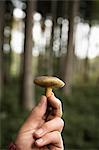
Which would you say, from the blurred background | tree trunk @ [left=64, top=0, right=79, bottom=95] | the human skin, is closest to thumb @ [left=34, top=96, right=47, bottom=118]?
the human skin

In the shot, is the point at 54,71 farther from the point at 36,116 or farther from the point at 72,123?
the point at 36,116

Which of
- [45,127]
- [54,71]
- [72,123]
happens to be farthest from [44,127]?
[54,71]

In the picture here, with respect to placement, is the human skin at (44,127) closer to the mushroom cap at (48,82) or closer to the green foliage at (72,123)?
the mushroom cap at (48,82)

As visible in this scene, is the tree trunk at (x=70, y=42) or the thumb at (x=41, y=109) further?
the tree trunk at (x=70, y=42)

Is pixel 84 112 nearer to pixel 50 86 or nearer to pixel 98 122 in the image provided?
pixel 98 122

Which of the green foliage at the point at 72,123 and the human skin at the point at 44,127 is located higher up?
the human skin at the point at 44,127

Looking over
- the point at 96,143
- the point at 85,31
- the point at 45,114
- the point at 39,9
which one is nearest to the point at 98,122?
the point at 96,143

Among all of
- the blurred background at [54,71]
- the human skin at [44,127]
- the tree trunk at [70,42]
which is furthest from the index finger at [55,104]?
the tree trunk at [70,42]
